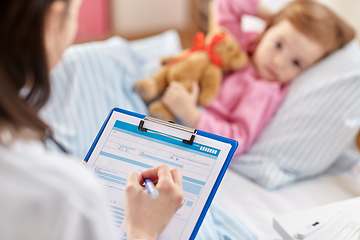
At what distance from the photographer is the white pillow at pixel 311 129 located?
1017mm

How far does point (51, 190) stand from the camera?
354mm

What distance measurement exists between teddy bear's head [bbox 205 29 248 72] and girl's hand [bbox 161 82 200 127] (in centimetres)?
20

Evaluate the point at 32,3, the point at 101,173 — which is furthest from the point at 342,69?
the point at 32,3

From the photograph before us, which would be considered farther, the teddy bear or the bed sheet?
the teddy bear

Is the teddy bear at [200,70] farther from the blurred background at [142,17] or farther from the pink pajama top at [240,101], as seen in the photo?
the blurred background at [142,17]

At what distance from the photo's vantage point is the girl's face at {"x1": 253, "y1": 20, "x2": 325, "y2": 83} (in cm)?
111

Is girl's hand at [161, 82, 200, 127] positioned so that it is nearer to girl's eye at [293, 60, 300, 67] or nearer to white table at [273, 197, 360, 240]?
girl's eye at [293, 60, 300, 67]

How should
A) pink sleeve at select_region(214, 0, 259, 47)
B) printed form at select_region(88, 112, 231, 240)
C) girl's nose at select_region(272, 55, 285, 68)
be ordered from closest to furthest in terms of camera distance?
printed form at select_region(88, 112, 231, 240) → girl's nose at select_region(272, 55, 285, 68) → pink sleeve at select_region(214, 0, 259, 47)

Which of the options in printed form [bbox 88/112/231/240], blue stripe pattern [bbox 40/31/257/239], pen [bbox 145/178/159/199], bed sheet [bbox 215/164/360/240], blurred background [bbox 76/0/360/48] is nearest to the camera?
pen [bbox 145/178/159/199]

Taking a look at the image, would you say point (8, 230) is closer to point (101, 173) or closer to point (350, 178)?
point (101, 173)

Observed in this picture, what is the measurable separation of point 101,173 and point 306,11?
89 centimetres

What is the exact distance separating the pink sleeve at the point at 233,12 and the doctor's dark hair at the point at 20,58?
100 cm

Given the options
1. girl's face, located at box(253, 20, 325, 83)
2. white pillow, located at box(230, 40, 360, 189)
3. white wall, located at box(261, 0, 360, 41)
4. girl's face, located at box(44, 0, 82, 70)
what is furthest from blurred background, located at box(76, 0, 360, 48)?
girl's face, located at box(44, 0, 82, 70)

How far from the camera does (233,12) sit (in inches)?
51.8
